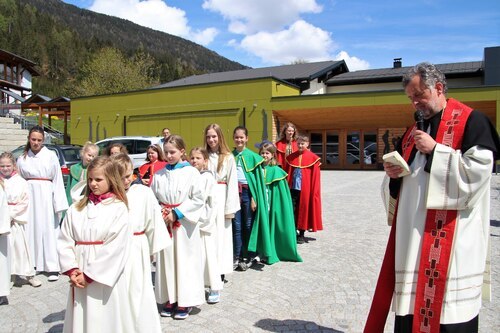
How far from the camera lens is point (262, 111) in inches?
958

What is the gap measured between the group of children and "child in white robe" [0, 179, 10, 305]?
74cm

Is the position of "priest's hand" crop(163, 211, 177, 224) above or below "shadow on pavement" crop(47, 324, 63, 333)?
above

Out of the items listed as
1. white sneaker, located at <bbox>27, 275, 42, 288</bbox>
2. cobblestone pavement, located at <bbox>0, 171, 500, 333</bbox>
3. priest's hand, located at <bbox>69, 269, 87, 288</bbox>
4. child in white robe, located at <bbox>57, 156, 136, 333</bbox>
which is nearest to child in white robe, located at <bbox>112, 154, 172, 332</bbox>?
child in white robe, located at <bbox>57, 156, 136, 333</bbox>

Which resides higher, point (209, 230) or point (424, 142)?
point (424, 142)

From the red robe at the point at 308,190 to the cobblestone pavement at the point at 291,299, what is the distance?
1.44 feet

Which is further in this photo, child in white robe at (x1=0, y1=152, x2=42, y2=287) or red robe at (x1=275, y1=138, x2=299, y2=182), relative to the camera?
red robe at (x1=275, y1=138, x2=299, y2=182)

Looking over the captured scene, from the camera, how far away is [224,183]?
220 inches

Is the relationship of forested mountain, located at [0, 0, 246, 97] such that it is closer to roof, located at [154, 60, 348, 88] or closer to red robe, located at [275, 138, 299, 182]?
roof, located at [154, 60, 348, 88]

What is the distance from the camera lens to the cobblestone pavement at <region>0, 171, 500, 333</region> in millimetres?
4145

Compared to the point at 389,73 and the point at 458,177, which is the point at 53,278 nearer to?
the point at 458,177

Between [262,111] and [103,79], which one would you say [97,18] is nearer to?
[103,79]

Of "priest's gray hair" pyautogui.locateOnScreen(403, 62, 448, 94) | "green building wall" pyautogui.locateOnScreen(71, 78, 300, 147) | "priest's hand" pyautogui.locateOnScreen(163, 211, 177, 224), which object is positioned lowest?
"priest's hand" pyautogui.locateOnScreen(163, 211, 177, 224)

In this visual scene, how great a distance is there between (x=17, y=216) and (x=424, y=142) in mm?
4684

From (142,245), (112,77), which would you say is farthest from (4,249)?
(112,77)
